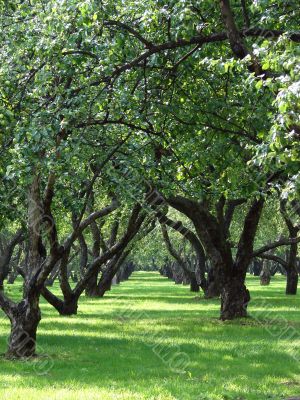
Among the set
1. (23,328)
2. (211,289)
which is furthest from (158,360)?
(211,289)

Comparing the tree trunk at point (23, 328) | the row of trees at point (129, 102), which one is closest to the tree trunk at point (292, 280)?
the row of trees at point (129, 102)

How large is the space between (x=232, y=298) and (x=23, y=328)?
10087 mm

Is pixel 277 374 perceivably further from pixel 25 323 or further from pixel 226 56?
pixel 226 56

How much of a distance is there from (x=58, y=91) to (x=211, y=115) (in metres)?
3.54

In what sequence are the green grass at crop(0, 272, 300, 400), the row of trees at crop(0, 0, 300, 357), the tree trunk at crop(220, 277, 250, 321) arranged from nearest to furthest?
the row of trees at crop(0, 0, 300, 357) → the green grass at crop(0, 272, 300, 400) → the tree trunk at crop(220, 277, 250, 321)

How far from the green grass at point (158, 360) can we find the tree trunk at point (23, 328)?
44cm

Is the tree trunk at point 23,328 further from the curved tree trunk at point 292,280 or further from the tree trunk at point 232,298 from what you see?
the curved tree trunk at point 292,280

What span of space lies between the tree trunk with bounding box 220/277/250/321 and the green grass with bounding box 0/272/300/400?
1.77 ft

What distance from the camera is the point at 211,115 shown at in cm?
1415

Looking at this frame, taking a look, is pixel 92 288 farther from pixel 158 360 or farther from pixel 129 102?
pixel 129 102

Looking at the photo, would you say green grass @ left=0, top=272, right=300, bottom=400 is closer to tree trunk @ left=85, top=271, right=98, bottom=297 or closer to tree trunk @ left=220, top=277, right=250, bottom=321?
tree trunk @ left=220, top=277, right=250, bottom=321

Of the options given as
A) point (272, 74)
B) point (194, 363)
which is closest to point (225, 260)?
point (194, 363)

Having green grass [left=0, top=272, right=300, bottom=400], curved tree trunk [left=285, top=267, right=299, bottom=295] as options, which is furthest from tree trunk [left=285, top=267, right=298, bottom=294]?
green grass [left=0, top=272, right=300, bottom=400]

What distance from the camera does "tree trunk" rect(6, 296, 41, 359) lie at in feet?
45.5
